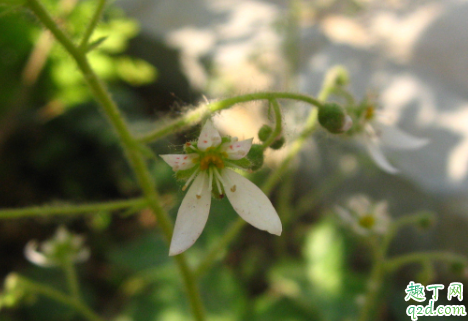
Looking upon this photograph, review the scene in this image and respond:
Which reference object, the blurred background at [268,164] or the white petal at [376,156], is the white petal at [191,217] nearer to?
the white petal at [376,156]

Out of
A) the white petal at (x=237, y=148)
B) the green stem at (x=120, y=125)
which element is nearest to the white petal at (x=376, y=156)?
the white petal at (x=237, y=148)

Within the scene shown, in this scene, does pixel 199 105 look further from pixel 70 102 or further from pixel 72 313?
pixel 70 102

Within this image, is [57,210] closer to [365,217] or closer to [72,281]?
[72,281]

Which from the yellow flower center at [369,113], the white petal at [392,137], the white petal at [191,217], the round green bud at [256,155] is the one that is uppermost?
the yellow flower center at [369,113]

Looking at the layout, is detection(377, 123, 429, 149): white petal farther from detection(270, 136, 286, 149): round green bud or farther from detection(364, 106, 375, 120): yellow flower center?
detection(270, 136, 286, 149): round green bud

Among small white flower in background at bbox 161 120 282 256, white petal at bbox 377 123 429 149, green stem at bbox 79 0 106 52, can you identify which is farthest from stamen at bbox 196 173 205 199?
white petal at bbox 377 123 429 149

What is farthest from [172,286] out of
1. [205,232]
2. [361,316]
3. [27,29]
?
[27,29]
